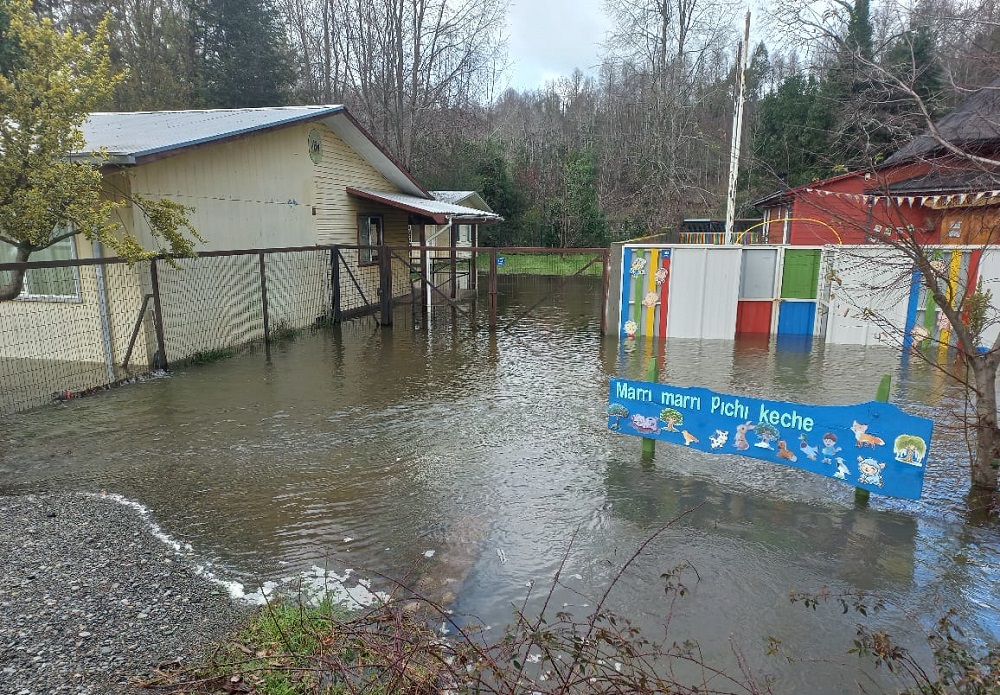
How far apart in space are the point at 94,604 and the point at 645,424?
14.7ft

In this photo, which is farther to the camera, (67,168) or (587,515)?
(67,168)

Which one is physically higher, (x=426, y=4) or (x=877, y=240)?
(x=426, y=4)

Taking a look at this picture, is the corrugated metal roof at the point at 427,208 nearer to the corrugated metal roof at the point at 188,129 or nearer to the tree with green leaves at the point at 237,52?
the corrugated metal roof at the point at 188,129

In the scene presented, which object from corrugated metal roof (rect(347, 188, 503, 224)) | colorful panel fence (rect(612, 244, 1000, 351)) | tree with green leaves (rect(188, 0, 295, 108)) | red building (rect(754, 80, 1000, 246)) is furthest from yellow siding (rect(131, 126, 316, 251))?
tree with green leaves (rect(188, 0, 295, 108))

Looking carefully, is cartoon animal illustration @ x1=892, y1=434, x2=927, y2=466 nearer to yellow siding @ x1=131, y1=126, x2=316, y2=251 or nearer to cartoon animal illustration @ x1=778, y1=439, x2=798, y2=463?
cartoon animal illustration @ x1=778, y1=439, x2=798, y2=463

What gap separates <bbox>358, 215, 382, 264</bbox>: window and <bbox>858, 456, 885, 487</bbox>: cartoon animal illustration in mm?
13035

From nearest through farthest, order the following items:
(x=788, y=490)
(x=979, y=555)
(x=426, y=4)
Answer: (x=979, y=555)
(x=788, y=490)
(x=426, y=4)

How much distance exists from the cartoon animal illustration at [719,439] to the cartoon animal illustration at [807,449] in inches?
23.2

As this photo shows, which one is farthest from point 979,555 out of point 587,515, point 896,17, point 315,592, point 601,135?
point 601,135

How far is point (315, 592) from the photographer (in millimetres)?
4141

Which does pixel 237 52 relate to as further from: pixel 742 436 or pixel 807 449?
pixel 807 449

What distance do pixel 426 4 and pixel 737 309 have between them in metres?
20.2

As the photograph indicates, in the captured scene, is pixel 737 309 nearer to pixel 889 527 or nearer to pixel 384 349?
pixel 384 349

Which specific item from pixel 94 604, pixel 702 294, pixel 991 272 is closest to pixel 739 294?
pixel 702 294
